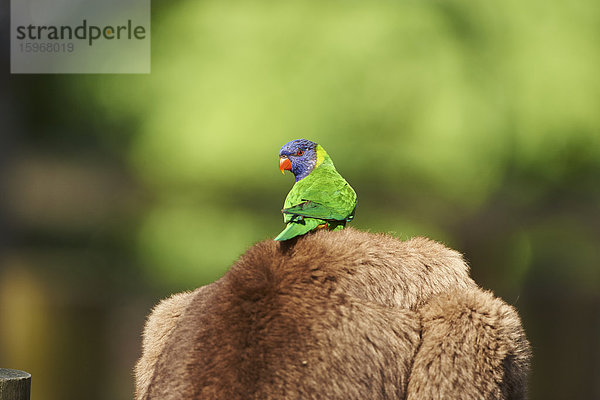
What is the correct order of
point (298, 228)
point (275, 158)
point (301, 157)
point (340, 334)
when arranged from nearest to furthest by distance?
point (340, 334) < point (298, 228) < point (301, 157) < point (275, 158)

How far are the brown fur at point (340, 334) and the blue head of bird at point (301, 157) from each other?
0.28 meters

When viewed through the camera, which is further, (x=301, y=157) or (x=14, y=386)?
(x=301, y=157)

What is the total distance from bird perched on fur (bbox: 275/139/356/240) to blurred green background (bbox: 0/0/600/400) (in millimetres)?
779

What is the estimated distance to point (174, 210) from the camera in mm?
1901

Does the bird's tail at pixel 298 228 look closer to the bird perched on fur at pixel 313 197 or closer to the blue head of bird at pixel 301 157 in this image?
the bird perched on fur at pixel 313 197

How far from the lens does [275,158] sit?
6.17 ft

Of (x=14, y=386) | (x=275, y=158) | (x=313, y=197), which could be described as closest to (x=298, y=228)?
(x=313, y=197)

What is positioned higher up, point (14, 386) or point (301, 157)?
point (301, 157)

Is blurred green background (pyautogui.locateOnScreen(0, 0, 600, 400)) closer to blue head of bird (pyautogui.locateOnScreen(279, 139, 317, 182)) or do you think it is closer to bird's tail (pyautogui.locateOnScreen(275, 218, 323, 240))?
blue head of bird (pyautogui.locateOnScreen(279, 139, 317, 182))

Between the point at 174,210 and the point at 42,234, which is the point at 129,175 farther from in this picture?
the point at 42,234

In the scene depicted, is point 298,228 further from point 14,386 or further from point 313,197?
point 14,386

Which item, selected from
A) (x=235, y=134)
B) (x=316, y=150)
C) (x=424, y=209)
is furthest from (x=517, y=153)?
(x=316, y=150)

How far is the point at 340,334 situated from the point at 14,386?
46 centimetres

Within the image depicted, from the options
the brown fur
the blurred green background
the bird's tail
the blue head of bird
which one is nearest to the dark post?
the brown fur
